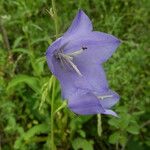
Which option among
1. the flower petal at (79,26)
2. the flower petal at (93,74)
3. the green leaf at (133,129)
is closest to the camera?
the flower petal at (79,26)

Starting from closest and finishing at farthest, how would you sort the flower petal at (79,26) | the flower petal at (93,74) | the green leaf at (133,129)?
the flower petal at (79,26)
the flower petal at (93,74)
the green leaf at (133,129)

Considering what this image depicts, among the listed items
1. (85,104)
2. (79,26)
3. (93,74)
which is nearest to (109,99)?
(93,74)

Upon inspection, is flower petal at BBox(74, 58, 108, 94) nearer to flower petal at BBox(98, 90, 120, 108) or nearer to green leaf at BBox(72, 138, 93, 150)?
flower petal at BBox(98, 90, 120, 108)

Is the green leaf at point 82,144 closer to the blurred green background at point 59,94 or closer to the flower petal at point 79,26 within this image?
the blurred green background at point 59,94

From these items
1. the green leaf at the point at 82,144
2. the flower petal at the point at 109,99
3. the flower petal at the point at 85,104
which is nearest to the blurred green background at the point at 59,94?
the green leaf at the point at 82,144

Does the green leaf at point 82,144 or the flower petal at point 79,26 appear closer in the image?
the flower petal at point 79,26

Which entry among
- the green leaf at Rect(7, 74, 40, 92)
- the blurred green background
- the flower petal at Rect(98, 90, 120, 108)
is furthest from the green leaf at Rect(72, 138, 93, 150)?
the flower petal at Rect(98, 90, 120, 108)
